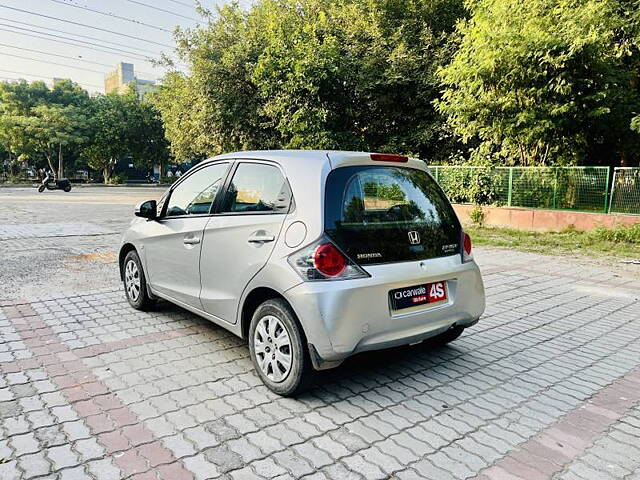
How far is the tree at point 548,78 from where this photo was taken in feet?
37.8

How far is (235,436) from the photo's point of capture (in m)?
2.74

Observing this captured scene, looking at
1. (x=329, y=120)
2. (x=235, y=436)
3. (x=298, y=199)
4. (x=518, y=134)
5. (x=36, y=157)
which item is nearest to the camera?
(x=235, y=436)

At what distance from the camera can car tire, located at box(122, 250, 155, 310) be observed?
4.96 m

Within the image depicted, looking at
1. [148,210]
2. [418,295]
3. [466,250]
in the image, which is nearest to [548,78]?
[466,250]

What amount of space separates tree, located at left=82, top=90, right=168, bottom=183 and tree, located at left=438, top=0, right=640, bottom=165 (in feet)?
112

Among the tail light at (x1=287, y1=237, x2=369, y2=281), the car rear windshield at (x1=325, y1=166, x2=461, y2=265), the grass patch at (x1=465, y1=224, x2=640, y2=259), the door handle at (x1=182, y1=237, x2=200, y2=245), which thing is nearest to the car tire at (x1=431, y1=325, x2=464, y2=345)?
the car rear windshield at (x1=325, y1=166, x2=461, y2=265)

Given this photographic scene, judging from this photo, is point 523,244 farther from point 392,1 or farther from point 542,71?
point 392,1

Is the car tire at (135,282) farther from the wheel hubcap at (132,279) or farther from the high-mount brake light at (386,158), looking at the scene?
the high-mount brake light at (386,158)

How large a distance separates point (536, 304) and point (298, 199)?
4010 millimetres

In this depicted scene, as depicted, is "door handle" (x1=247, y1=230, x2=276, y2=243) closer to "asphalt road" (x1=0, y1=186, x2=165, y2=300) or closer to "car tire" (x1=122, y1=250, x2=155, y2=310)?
"car tire" (x1=122, y1=250, x2=155, y2=310)

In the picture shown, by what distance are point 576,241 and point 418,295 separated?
29.5 ft

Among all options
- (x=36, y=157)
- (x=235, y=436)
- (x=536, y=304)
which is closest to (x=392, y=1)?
(x=536, y=304)

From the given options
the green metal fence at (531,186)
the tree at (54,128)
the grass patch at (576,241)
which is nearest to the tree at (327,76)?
the green metal fence at (531,186)

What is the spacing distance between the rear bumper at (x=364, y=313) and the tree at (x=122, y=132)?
138ft
